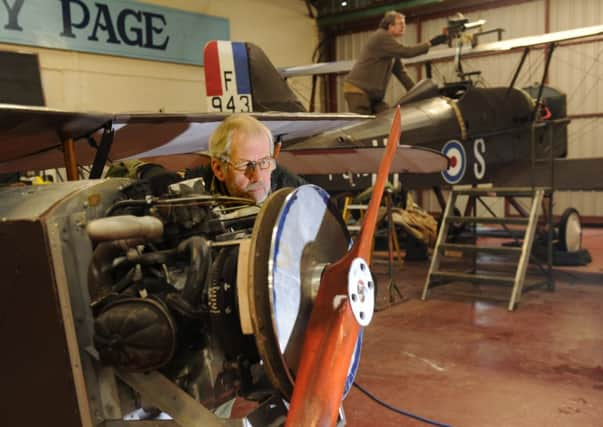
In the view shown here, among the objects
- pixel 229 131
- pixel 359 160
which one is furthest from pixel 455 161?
pixel 229 131

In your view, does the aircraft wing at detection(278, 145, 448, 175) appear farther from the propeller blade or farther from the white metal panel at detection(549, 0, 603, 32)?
the white metal panel at detection(549, 0, 603, 32)

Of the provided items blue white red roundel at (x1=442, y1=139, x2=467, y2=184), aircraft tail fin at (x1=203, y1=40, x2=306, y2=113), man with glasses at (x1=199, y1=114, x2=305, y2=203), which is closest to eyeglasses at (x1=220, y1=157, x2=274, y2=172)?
man with glasses at (x1=199, y1=114, x2=305, y2=203)

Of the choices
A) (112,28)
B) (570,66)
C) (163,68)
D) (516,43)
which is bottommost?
(516,43)

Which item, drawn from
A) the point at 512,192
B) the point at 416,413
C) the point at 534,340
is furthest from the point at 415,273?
the point at 416,413

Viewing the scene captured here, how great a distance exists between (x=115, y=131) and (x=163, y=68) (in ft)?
30.1

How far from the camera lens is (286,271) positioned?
108 cm

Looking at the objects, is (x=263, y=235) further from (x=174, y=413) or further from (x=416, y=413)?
(x=416, y=413)

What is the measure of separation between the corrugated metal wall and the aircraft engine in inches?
450

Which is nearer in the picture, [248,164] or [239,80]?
[248,164]

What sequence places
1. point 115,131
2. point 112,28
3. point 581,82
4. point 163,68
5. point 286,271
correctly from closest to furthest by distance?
point 286,271, point 115,131, point 112,28, point 163,68, point 581,82

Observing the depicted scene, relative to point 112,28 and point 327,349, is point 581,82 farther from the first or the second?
point 327,349

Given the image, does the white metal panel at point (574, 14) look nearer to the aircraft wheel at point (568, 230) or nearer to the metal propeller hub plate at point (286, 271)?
the aircraft wheel at point (568, 230)

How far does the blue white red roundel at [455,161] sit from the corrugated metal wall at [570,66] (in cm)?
583

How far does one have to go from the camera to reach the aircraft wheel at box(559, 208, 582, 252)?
700cm
